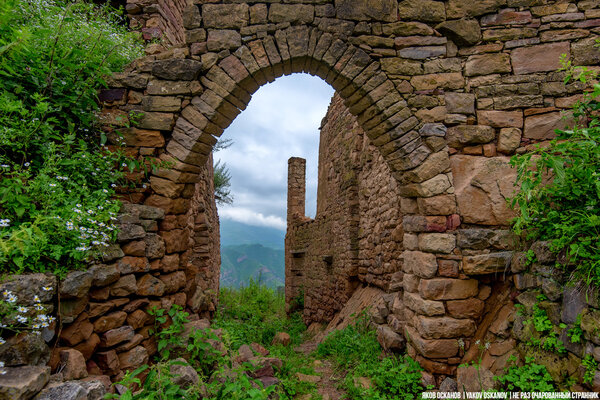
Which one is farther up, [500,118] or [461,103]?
[461,103]

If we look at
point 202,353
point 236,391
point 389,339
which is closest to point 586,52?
point 389,339

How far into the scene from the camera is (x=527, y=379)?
7.57 ft

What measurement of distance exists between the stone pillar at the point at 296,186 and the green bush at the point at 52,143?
785 centimetres

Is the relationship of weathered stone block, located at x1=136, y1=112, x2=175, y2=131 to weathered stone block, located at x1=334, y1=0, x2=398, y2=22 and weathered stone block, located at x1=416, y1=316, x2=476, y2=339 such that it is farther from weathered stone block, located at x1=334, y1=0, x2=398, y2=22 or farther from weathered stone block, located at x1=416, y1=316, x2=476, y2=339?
weathered stone block, located at x1=416, y1=316, x2=476, y2=339

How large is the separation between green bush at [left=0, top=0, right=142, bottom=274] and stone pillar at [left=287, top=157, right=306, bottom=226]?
7.85 m

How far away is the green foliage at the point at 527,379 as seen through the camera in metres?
2.19

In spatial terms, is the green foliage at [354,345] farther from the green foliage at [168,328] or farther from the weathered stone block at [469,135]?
the weathered stone block at [469,135]

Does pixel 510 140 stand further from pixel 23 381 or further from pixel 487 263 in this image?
pixel 23 381

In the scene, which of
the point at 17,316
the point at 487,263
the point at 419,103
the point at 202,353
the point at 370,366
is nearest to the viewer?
the point at 17,316

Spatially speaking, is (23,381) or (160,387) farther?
(160,387)

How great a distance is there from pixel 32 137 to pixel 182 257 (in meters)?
1.64

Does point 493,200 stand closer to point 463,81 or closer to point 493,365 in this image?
point 463,81

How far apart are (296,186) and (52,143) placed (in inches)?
345

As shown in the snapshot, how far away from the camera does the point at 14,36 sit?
244cm
